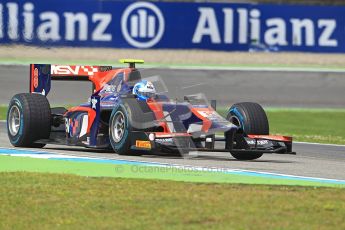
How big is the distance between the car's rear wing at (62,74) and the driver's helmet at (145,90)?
100cm

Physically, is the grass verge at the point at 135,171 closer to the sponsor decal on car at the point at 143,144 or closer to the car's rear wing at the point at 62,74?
the sponsor decal on car at the point at 143,144

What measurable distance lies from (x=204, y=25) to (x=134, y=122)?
15.4 meters

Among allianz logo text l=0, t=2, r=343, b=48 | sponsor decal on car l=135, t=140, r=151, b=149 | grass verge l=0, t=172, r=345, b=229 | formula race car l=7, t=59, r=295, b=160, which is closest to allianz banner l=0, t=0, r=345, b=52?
allianz logo text l=0, t=2, r=343, b=48

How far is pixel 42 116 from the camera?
1224 cm

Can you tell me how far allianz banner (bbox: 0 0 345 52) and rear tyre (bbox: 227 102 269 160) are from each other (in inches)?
542

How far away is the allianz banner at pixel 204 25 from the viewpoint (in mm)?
25391

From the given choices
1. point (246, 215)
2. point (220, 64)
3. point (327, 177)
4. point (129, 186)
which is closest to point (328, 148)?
point (327, 177)

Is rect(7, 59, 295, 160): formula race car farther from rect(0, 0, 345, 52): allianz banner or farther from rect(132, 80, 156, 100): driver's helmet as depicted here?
rect(0, 0, 345, 52): allianz banner

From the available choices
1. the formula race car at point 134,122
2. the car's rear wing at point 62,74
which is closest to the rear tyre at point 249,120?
the formula race car at point 134,122

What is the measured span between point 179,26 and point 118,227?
769 inches

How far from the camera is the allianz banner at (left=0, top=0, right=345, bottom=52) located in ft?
83.3

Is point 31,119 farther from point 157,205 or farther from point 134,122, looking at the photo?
point 157,205

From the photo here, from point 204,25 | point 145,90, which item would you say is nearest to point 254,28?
point 204,25

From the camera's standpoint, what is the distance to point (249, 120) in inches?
451
